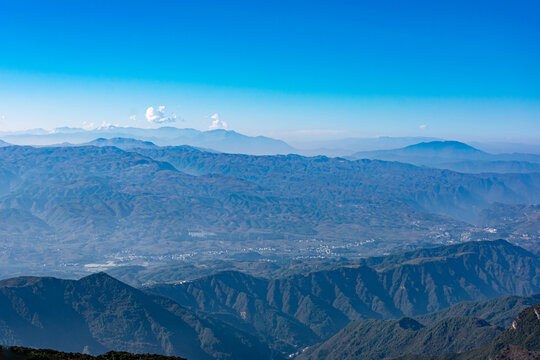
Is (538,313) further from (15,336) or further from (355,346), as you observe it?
(15,336)

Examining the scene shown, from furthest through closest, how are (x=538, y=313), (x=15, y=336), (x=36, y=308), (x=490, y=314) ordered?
(x=490, y=314)
(x=36, y=308)
(x=15, y=336)
(x=538, y=313)

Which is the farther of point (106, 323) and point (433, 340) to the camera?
point (106, 323)

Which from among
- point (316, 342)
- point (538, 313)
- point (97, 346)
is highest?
point (538, 313)

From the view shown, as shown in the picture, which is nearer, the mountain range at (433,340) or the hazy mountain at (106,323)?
the mountain range at (433,340)

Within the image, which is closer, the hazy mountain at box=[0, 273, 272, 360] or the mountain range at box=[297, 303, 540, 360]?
the mountain range at box=[297, 303, 540, 360]

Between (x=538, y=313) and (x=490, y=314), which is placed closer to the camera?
(x=538, y=313)

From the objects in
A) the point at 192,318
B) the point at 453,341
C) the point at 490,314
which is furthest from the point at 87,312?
the point at 490,314

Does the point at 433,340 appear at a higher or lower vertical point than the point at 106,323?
higher

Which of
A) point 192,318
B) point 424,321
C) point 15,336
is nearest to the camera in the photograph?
point 15,336
